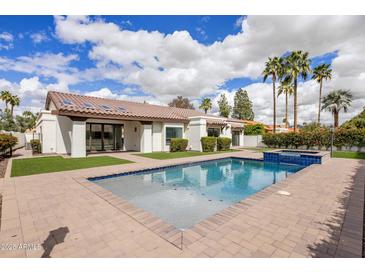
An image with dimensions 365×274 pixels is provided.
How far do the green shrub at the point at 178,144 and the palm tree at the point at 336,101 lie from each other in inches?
1159

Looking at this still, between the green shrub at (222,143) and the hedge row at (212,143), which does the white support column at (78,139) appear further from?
the green shrub at (222,143)

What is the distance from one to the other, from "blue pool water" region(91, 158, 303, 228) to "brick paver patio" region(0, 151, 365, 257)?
137 cm

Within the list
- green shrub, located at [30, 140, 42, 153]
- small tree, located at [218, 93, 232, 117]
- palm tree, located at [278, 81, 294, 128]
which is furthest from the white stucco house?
small tree, located at [218, 93, 232, 117]

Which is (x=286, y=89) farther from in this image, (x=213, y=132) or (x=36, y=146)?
(x=36, y=146)

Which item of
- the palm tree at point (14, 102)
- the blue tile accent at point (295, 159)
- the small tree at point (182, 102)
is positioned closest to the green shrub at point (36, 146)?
→ the blue tile accent at point (295, 159)

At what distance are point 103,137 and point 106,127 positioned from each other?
1146mm

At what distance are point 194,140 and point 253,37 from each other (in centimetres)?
1202

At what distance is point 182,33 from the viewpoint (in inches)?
659

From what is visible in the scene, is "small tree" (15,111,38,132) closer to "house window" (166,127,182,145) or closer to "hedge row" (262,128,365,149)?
"house window" (166,127,182,145)

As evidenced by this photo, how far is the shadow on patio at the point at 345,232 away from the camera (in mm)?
3135

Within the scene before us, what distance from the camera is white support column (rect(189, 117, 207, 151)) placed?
21172mm

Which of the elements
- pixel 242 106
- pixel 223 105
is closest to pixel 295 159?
pixel 223 105
